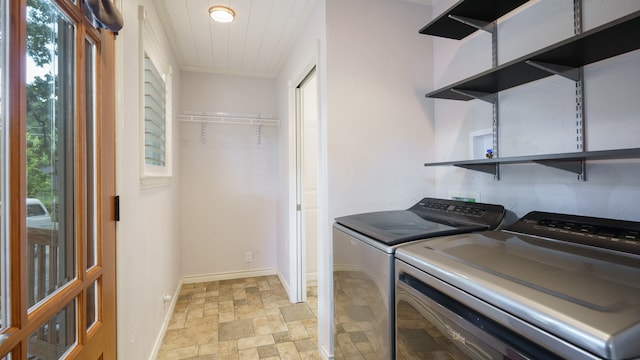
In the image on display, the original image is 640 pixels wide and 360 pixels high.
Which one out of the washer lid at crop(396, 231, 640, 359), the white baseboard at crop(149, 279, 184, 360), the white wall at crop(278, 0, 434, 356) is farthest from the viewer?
the white baseboard at crop(149, 279, 184, 360)

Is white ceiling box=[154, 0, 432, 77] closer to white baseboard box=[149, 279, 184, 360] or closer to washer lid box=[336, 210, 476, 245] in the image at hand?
washer lid box=[336, 210, 476, 245]

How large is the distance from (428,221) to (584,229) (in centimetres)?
60

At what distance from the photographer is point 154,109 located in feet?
6.79

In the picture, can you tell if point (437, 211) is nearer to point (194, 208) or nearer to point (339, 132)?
point (339, 132)

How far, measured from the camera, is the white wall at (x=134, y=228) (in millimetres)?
1269

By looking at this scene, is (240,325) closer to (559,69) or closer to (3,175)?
(3,175)

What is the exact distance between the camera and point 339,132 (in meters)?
1.82

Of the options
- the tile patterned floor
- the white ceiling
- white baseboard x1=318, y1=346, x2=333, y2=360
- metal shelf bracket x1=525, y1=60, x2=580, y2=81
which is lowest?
the tile patterned floor

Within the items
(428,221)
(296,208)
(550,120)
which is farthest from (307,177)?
(550,120)

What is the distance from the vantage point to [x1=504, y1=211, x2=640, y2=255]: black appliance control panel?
3.07ft

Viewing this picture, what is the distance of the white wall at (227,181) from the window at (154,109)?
2.45 feet

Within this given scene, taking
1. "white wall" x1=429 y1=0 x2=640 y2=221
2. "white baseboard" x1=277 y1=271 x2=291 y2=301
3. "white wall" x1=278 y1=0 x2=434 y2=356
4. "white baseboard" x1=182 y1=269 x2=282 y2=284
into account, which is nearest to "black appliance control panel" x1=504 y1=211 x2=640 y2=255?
"white wall" x1=429 y1=0 x2=640 y2=221

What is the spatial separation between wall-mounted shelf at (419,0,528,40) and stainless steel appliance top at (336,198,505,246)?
951 mm

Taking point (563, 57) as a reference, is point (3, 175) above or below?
below
